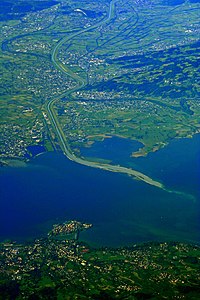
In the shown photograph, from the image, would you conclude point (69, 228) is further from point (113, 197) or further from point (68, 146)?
point (68, 146)

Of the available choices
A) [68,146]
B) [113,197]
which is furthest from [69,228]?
[68,146]

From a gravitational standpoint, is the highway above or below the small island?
above

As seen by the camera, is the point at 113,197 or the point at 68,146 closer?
the point at 113,197

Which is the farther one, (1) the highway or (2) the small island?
(1) the highway

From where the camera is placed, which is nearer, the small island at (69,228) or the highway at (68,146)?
the small island at (69,228)

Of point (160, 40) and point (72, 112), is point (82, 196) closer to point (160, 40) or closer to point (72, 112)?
point (72, 112)

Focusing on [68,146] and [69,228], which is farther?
[68,146]

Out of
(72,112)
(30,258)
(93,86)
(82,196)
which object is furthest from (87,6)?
(30,258)

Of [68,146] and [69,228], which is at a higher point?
[68,146]

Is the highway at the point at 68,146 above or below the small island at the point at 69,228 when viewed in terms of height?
above
